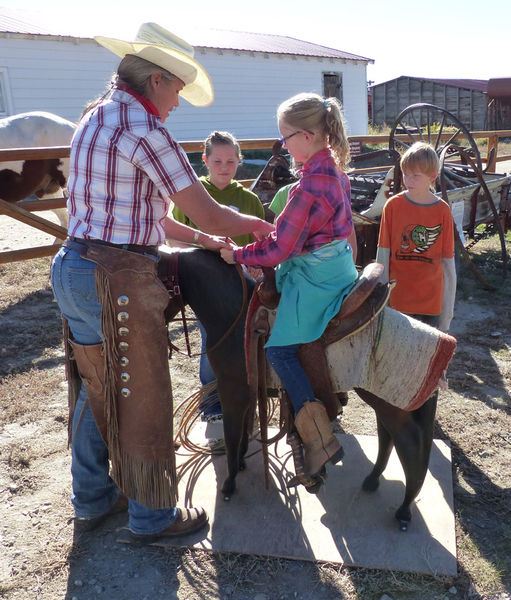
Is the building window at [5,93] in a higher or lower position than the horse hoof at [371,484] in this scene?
higher

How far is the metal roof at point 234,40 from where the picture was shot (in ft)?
41.1

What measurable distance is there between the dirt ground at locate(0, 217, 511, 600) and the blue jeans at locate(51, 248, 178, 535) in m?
0.13

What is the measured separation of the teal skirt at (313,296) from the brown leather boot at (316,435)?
287mm

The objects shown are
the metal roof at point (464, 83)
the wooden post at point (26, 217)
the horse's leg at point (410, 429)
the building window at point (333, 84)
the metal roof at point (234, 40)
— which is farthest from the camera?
the metal roof at point (464, 83)

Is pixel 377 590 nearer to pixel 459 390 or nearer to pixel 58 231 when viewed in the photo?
pixel 459 390

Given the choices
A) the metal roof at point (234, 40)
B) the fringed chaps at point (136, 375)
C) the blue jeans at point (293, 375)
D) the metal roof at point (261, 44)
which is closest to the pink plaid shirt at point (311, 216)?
the blue jeans at point (293, 375)

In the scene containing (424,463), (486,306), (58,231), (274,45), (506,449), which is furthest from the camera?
(274,45)

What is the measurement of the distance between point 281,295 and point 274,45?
17.7 m

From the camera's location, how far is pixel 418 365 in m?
2.10

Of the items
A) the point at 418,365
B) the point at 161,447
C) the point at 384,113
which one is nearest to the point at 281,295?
the point at 418,365

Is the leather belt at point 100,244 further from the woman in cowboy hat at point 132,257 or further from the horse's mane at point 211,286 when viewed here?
the horse's mane at point 211,286

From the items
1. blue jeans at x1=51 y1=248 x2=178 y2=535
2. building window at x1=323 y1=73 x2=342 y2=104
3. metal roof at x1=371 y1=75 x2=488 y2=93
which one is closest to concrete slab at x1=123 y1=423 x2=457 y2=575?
blue jeans at x1=51 y1=248 x2=178 y2=535

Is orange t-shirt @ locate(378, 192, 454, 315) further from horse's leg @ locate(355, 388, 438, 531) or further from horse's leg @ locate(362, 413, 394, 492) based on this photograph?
horse's leg @ locate(355, 388, 438, 531)

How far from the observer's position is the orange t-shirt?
3.08m
